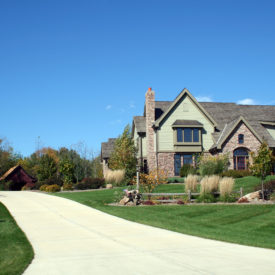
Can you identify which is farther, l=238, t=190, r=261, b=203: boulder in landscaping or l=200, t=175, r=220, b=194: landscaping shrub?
l=200, t=175, r=220, b=194: landscaping shrub

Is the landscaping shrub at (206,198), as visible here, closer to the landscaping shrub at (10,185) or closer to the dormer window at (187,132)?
the dormer window at (187,132)

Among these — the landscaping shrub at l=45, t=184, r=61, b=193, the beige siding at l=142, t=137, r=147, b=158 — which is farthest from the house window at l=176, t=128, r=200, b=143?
the landscaping shrub at l=45, t=184, r=61, b=193

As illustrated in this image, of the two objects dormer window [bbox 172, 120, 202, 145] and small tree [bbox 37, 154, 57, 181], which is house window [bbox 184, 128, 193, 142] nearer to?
dormer window [bbox 172, 120, 202, 145]

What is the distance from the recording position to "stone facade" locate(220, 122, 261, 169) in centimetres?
3603

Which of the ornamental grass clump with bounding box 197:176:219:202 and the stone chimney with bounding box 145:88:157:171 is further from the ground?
the stone chimney with bounding box 145:88:157:171

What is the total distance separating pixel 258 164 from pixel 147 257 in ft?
48.0

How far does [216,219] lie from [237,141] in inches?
866

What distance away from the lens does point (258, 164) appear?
2097 centimetres

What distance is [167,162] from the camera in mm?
38188

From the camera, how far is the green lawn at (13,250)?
24.1 feet

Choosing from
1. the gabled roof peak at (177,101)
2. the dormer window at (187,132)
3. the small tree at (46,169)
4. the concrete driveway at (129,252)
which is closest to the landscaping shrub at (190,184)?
the concrete driveway at (129,252)

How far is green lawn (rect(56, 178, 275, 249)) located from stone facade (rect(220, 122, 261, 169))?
17852mm

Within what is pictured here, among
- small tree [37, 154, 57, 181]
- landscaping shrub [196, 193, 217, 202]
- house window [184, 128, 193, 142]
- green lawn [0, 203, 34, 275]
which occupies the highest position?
house window [184, 128, 193, 142]

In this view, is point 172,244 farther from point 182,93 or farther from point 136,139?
point 136,139
